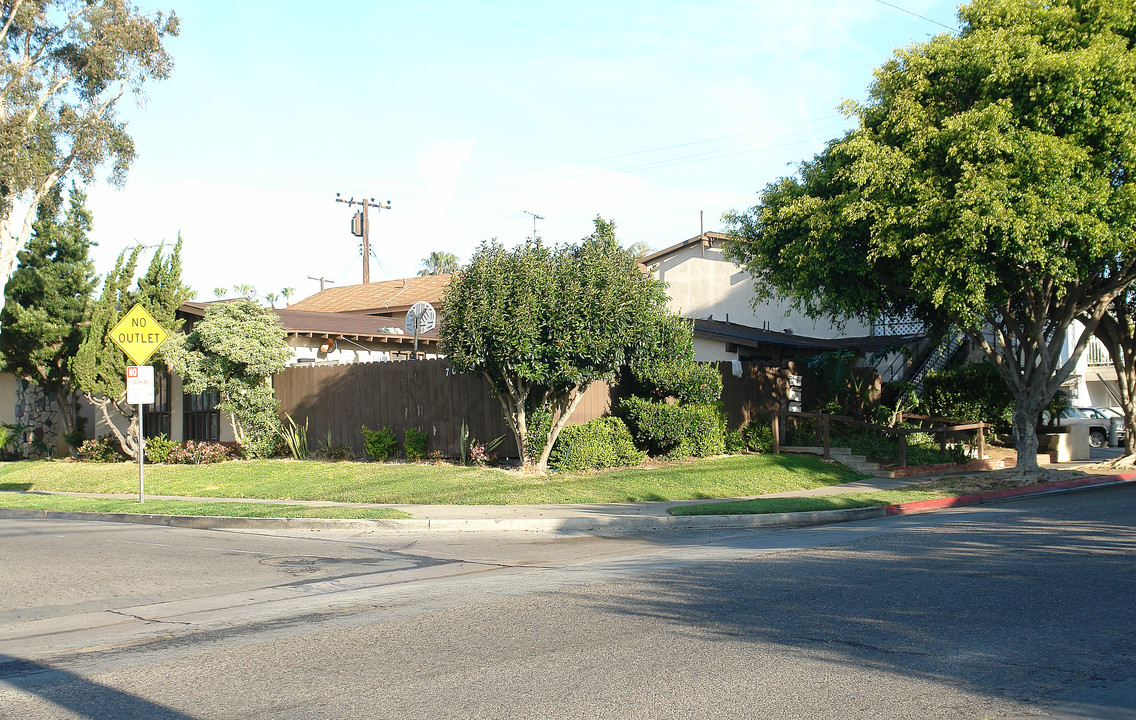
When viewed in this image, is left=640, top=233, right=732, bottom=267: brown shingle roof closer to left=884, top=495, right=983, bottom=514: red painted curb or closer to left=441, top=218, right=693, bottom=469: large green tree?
left=441, top=218, right=693, bottom=469: large green tree

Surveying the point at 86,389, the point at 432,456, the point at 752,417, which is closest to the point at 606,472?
the point at 432,456

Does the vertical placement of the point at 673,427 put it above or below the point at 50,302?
below

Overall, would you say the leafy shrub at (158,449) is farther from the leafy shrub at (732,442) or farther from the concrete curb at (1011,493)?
the concrete curb at (1011,493)

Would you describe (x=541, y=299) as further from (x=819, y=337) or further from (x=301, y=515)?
(x=819, y=337)

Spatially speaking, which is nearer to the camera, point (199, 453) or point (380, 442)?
point (380, 442)

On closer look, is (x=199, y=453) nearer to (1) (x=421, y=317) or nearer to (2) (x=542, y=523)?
(1) (x=421, y=317)

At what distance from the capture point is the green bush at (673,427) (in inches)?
769

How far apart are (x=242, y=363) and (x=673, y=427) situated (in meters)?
10.7

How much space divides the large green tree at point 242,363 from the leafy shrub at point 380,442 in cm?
320

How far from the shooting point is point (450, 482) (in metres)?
17.0

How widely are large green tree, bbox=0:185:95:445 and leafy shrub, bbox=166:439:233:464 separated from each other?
4.42m

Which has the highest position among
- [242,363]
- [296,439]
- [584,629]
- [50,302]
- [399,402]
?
[50,302]

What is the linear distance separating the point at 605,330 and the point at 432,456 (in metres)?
5.49

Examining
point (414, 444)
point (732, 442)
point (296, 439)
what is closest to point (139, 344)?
point (296, 439)
